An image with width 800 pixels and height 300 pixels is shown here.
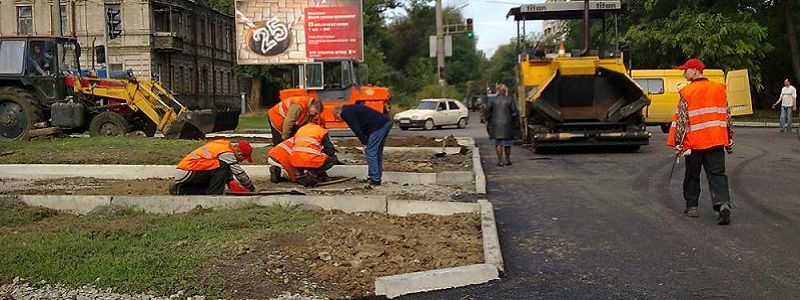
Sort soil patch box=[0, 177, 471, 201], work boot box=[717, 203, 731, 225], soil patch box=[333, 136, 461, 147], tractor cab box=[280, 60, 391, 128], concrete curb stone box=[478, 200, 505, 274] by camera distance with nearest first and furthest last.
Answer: concrete curb stone box=[478, 200, 505, 274] → work boot box=[717, 203, 731, 225] → soil patch box=[0, 177, 471, 201] → soil patch box=[333, 136, 461, 147] → tractor cab box=[280, 60, 391, 128]

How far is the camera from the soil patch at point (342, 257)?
6020 millimetres

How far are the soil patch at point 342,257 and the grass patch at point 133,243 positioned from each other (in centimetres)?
19

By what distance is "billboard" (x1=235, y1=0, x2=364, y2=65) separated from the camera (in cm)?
3362

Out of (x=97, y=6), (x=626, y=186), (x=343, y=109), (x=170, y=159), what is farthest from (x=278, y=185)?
(x=97, y=6)

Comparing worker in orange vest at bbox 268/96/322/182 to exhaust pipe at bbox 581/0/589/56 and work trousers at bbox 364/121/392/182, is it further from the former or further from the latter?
exhaust pipe at bbox 581/0/589/56

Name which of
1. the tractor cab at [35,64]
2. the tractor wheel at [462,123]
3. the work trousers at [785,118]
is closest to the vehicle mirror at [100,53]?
the tractor cab at [35,64]

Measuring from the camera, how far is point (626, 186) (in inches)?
454

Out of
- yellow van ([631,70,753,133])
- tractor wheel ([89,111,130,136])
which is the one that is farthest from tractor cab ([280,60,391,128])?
yellow van ([631,70,753,133])

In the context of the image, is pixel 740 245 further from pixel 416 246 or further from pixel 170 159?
pixel 170 159

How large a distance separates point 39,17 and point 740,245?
1863 inches

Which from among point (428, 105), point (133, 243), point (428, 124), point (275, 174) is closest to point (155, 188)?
point (275, 174)

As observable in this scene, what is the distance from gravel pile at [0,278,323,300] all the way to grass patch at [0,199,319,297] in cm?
A: 8

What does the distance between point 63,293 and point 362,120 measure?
6.15m

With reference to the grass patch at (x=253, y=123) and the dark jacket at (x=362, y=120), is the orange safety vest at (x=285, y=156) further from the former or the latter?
the grass patch at (x=253, y=123)
